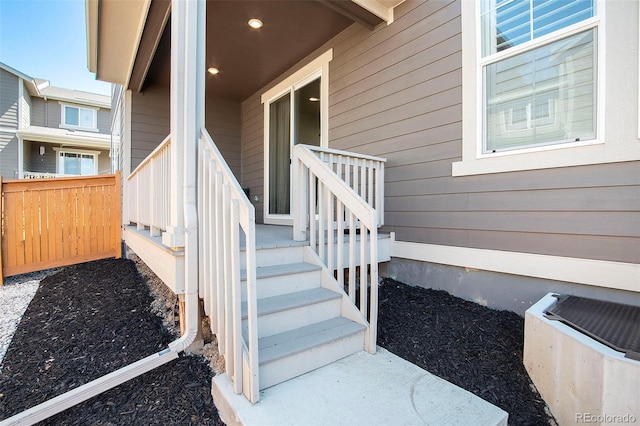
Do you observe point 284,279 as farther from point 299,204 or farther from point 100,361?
point 100,361

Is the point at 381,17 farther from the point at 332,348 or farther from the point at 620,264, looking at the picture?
the point at 332,348

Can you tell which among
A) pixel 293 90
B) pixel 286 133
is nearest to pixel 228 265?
pixel 286 133

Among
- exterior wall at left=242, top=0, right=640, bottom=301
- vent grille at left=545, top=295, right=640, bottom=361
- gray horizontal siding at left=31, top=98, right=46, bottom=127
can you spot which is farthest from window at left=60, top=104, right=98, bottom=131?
vent grille at left=545, top=295, right=640, bottom=361

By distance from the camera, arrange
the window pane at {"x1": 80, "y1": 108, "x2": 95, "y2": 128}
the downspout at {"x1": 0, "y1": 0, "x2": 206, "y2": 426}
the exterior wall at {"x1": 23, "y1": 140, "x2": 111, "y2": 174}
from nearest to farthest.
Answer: the downspout at {"x1": 0, "y1": 0, "x2": 206, "y2": 426} < the exterior wall at {"x1": 23, "y1": 140, "x2": 111, "y2": 174} < the window pane at {"x1": 80, "y1": 108, "x2": 95, "y2": 128}

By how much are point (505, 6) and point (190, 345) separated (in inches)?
146

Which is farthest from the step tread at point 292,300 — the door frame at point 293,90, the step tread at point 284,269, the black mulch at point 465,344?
the door frame at point 293,90

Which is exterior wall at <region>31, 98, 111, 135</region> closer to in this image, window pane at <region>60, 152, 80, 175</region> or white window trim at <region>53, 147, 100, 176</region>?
white window trim at <region>53, 147, 100, 176</region>

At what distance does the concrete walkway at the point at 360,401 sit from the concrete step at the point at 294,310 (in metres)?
0.33

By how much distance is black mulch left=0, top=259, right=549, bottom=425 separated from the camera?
163cm

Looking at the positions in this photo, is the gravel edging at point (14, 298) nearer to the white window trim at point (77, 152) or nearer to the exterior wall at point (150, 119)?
the exterior wall at point (150, 119)

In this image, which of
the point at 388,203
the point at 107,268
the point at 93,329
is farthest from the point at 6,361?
the point at 388,203

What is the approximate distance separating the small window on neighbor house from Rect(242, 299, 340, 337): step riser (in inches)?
596

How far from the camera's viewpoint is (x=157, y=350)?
226 centimetres

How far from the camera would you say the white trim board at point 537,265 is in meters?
2.02
